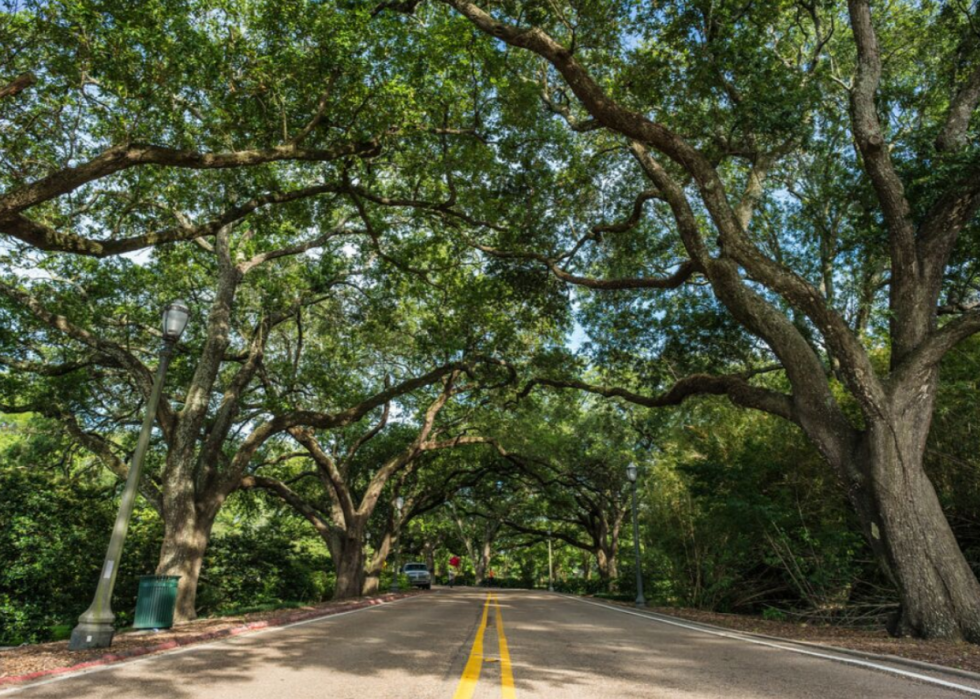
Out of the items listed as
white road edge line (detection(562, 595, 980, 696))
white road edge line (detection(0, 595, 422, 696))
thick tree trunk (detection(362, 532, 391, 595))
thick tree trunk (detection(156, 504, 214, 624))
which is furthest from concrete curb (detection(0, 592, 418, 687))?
thick tree trunk (detection(362, 532, 391, 595))

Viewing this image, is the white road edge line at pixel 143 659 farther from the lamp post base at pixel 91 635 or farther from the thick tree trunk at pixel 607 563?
the thick tree trunk at pixel 607 563

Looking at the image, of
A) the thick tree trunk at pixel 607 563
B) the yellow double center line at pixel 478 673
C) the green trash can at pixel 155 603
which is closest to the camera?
the yellow double center line at pixel 478 673

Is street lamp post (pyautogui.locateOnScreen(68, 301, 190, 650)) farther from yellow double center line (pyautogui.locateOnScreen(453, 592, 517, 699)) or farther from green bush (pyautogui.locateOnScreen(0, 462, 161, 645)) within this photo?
green bush (pyautogui.locateOnScreen(0, 462, 161, 645))

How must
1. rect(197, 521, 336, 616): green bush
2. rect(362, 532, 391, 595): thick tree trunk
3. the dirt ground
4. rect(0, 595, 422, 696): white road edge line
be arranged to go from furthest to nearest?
rect(362, 532, 391, 595): thick tree trunk, rect(197, 521, 336, 616): green bush, the dirt ground, rect(0, 595, 422, 696): white road edge line

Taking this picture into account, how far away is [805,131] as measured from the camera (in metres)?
11.0

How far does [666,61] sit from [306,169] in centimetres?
946

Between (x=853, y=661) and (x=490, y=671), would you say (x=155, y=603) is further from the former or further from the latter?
(x=853, y=661)

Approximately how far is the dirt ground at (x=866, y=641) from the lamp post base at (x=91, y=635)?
9814mm

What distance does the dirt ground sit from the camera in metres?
6.39

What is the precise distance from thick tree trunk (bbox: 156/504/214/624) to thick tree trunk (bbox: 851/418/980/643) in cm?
1340

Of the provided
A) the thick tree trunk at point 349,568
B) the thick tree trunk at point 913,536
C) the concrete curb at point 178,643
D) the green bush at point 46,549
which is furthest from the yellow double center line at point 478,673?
the thick tree trunk at point 349,568

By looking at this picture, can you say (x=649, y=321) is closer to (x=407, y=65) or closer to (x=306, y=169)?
(x=407, y=65)

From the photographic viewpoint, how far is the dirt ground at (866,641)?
6.39 m

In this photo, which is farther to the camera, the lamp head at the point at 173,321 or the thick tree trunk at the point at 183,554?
the thick tree trunk at the point at 183,554
